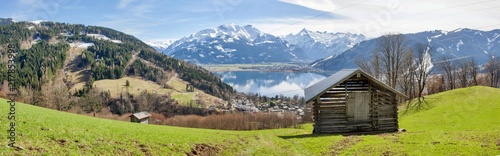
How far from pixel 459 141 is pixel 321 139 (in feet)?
32.0

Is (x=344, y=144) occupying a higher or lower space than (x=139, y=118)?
higher

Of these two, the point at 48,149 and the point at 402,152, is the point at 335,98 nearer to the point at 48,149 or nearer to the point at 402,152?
the point at 402,152

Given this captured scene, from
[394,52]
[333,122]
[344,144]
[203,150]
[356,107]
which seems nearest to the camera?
[203,150]

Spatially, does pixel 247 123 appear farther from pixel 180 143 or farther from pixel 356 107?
pixel 180 143

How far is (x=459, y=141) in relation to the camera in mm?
21172

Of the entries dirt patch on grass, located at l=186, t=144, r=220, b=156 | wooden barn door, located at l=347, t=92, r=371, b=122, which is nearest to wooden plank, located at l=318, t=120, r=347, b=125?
wooden barn door, located at l=347, t=92, r=371, b=122

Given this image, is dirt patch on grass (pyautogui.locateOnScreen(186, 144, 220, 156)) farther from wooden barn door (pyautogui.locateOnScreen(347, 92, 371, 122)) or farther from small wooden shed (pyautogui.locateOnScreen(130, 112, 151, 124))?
small wooden shed (pyautogui.locateOnScreen(130, 112, 151, 124))

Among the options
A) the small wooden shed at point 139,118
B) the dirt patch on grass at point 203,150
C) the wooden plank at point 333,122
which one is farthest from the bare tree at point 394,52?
the small wooden shed at point 139,118

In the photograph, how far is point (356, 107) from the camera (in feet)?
107

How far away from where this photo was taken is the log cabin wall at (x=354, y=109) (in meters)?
32.4

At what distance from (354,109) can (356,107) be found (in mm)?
280

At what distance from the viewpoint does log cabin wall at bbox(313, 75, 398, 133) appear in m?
32.4

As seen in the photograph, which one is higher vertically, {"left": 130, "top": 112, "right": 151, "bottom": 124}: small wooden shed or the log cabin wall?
the log cabin wall

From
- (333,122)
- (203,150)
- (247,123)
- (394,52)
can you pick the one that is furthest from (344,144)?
(247,123)
